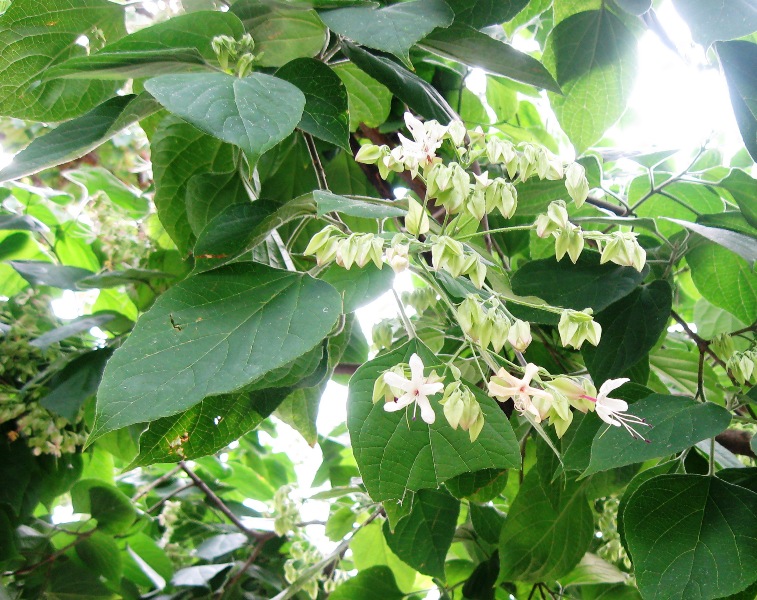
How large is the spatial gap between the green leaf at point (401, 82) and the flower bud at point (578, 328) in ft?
1.03

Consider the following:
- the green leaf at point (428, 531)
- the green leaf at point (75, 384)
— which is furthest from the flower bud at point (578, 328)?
the green leaf at point (75, 384)

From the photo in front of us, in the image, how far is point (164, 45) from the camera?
24.7 inches

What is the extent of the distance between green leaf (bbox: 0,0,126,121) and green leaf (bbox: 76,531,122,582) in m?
0.75

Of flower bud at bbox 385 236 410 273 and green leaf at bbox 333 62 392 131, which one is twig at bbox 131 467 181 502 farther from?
flower bud at bbox 385 236 410 273

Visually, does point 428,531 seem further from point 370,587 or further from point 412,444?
point 412,444

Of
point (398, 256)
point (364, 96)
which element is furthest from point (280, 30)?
point (398, 256)

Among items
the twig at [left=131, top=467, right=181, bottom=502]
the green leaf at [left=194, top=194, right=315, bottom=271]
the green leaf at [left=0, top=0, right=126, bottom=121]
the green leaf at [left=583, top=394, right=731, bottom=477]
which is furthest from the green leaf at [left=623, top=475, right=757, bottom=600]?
the twig at [left=131, top=467, right=181, bottom=502]

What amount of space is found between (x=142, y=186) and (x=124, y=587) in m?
1.25

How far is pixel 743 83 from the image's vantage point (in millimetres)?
678

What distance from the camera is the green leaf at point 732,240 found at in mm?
673

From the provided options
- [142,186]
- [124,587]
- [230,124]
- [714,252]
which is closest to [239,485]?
[124,587]

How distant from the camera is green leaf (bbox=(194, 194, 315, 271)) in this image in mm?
626

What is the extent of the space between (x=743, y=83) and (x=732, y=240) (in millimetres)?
148

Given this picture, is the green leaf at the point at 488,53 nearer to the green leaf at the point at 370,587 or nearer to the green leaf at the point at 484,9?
the green leaf at the point at 484,9
